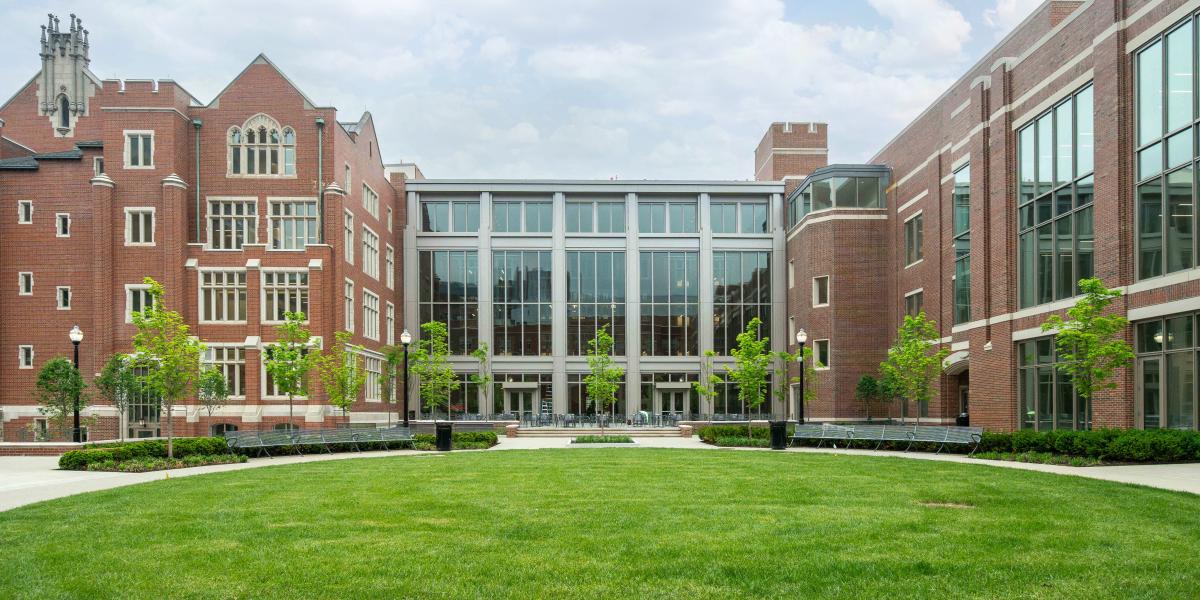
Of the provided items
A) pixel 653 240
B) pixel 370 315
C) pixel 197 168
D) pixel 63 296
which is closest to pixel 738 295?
pixel 653 240

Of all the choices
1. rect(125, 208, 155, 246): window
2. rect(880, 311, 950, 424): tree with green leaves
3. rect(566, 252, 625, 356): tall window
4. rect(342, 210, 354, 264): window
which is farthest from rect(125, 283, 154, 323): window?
rect(880, 311, 950, 424): tree with green leaves

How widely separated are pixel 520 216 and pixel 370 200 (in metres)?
11.1

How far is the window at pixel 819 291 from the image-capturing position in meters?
49.9

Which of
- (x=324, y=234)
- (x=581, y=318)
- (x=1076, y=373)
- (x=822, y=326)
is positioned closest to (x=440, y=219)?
(x=581, y=318)

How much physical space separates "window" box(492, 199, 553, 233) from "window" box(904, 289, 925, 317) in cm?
2231

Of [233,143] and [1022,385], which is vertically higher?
[233,143]

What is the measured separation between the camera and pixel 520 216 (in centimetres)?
5856

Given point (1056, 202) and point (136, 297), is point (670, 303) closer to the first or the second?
point (136, 297)

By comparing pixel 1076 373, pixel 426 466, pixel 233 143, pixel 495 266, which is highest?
pixel 233 143

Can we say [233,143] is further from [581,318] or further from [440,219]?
[581,318]

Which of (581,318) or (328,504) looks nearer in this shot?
(328,504)

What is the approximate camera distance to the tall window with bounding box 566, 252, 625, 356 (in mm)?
57906

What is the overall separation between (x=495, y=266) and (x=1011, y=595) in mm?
50860

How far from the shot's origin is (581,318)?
190ft
